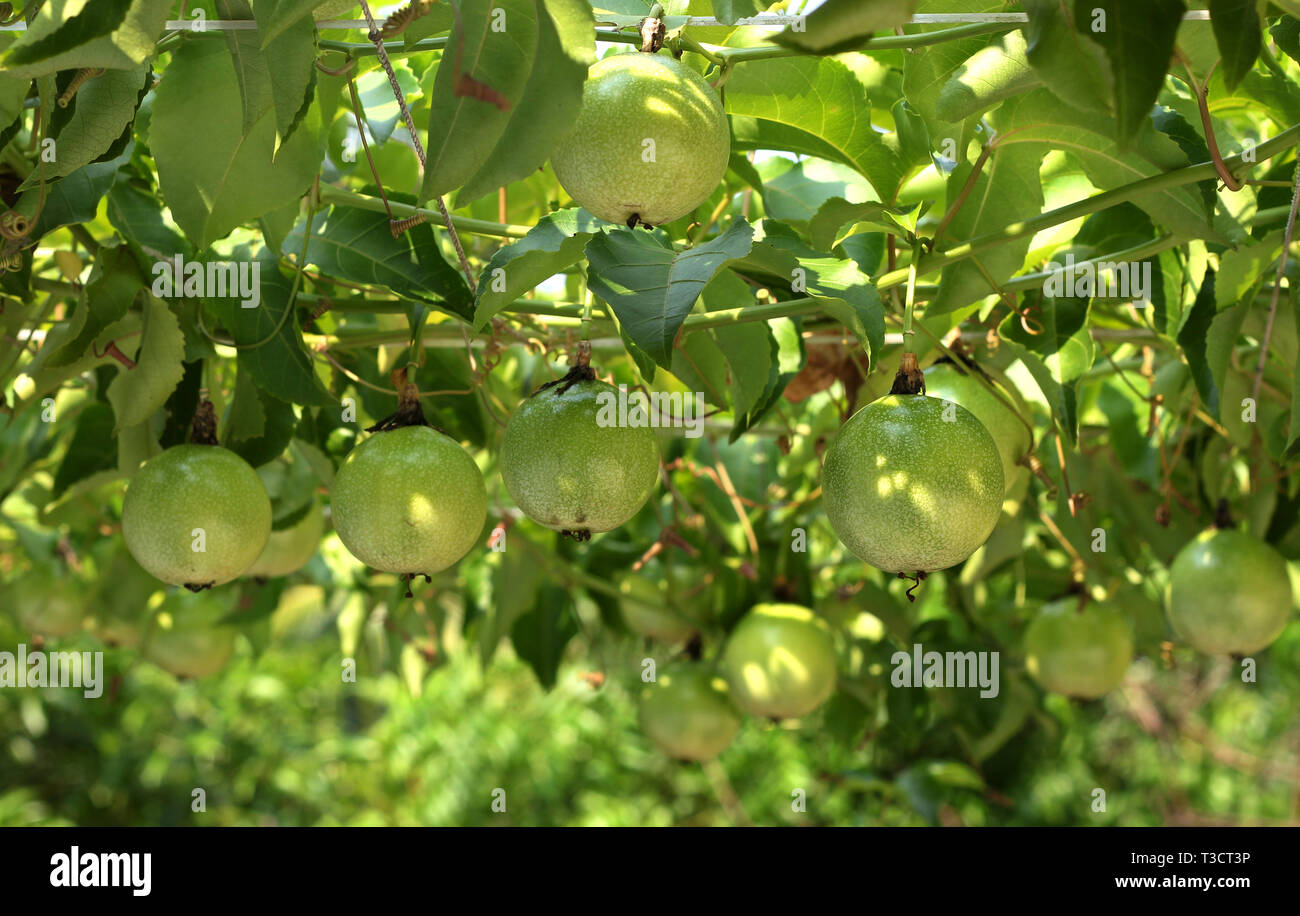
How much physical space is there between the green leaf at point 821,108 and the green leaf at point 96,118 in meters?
0.58

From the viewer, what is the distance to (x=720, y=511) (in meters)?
2.17

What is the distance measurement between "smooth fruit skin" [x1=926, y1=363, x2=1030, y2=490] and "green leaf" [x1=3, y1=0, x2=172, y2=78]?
3.34 ft

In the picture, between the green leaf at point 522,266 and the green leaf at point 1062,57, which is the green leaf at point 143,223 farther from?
the green leaf at point 1062,57

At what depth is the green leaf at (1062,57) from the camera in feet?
2.51

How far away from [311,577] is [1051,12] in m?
2.46

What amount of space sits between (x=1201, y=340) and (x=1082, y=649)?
86 centimetres

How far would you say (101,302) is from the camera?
3.85ft

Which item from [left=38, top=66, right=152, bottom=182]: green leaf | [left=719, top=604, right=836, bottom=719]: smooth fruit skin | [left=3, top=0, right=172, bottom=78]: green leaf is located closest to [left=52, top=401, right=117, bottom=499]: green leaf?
[left=38, top=66, right=152, bottom=182]: green leaf

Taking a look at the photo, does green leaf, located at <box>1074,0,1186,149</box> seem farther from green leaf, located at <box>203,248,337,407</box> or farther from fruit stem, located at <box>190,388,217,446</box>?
fruit stem, located at <box>190,388,217,446</box>

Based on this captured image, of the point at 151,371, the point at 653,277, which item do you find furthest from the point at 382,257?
the point at 653,277

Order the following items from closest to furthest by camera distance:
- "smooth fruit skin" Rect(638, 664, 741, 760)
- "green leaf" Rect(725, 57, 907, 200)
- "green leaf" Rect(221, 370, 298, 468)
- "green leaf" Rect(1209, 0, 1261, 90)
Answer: "green leaf" Rect(1209, 0, 1261, 90) < "green leaf" Rect(725, 57, 907, 200) < "green leaf" Rect(221, 370, 298, 468) < "smooth fruit skin" Rect(638, 664, 741, 760)

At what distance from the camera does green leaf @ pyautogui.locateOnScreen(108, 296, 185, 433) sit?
1213 millimetres

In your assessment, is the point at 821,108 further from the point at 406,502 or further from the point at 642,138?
the point at 406,502

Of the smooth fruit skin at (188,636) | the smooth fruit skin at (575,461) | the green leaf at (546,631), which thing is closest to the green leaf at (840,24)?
the smooth fruit skin at (575,461)
